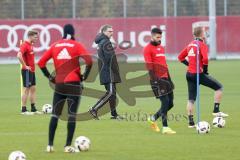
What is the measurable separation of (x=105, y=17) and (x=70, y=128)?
1398 inches

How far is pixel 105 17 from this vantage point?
50.0 meters

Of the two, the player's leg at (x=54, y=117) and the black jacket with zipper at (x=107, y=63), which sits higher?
the black jacket with zipper at (x=107, y=63)

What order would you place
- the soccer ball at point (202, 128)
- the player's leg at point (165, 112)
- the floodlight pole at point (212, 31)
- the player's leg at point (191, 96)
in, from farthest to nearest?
the floodlight pole at point (212, 31)
the player's leg at point (191, 96)
the player's leg at point (165, 112)
the soccer ball at point (202, 128)

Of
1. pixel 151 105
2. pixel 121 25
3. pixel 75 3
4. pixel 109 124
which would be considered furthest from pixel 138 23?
pixel 109 124

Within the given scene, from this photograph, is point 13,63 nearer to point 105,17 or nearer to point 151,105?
point 105,17

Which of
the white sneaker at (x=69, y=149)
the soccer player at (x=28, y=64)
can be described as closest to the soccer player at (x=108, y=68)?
the soccer player at (x=28, y=64)

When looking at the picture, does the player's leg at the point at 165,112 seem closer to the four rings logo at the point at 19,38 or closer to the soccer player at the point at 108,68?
the soccer player at the point at 108,68

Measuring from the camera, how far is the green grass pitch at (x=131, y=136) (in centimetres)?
1453

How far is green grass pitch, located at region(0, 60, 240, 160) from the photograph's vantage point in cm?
1453

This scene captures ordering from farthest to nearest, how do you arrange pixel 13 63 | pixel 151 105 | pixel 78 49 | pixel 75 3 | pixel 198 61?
pixel 75 3
pixel 13 63
pixel 151 105
pixel 198 61
pixel 78 49

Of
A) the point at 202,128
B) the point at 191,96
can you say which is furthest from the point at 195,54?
the point at 202,128

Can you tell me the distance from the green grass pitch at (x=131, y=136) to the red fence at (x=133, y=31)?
21.2 metres

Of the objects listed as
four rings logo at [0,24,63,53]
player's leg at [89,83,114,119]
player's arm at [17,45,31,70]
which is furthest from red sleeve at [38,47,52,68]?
four rings logo at [0,24,63,53]

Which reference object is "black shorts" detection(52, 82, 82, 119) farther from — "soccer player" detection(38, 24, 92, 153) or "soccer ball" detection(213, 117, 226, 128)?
"soccer ball" detection(213, 117, 226, 128)
